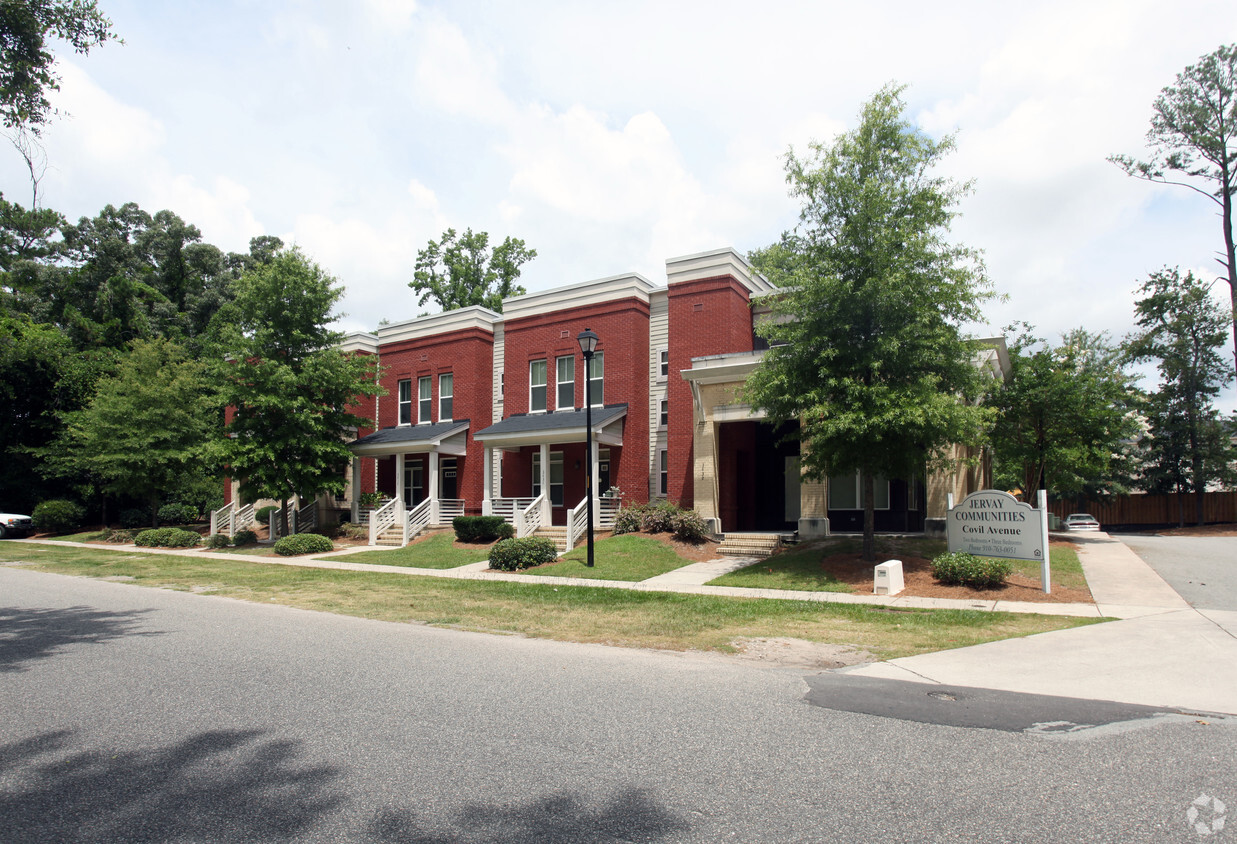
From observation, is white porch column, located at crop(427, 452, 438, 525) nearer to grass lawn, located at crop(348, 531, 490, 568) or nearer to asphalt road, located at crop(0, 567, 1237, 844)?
grass lawn, located at crop(348, 531, 490, 568)

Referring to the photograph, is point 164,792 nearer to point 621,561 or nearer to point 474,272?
point 621,561

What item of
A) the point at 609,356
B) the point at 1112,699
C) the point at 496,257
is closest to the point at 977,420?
the point at 1112,699

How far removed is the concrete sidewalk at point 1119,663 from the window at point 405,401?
86.4 ft

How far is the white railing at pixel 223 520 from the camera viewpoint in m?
30.1

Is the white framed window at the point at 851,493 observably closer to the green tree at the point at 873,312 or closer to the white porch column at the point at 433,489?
the green tree at the point at 873,312

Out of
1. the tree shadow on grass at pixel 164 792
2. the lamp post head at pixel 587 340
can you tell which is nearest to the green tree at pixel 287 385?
the lamp post head at pixel 587 340

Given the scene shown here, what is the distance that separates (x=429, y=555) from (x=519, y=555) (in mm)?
4219

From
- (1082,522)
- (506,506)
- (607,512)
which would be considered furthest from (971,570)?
(1082,522)

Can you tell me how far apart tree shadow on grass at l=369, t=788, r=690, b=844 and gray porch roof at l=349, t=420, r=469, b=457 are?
23796 mm

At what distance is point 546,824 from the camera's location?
12.5 feet

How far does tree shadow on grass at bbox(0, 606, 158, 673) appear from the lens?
8.10 m

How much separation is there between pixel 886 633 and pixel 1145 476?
39.4 meters

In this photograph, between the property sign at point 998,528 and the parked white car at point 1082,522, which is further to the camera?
the parked white car at point 1082,522

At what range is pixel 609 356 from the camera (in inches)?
1005
